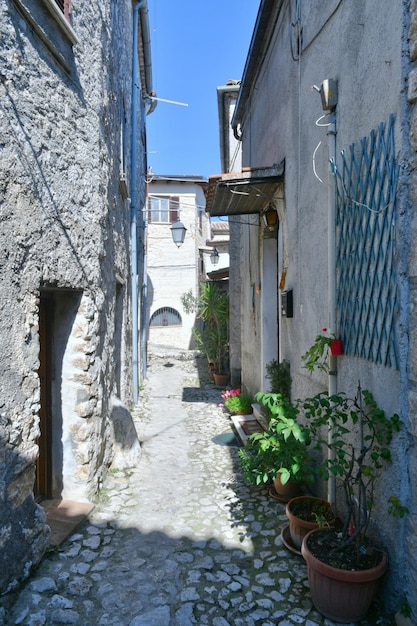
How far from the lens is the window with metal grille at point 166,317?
1736cm

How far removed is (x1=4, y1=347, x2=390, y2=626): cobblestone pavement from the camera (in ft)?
8.56

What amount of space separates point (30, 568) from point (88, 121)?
12.2ft

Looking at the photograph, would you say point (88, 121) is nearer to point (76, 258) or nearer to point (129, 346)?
point (76, 258)

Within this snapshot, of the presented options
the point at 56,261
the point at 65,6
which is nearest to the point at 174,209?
the point at 65,6

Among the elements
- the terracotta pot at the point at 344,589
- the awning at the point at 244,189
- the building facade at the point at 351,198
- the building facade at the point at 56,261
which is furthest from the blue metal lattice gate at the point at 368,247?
the building facade at the point at 56,261

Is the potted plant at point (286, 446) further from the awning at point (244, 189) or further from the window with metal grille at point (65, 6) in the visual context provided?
the window with metal grille at point (65, 6)

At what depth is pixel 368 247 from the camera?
106 inches

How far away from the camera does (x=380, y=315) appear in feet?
8.35

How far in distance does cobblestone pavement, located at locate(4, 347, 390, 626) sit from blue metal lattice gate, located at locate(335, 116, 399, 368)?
1646 mm

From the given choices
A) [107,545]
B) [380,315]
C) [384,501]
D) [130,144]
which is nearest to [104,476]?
[107,545]

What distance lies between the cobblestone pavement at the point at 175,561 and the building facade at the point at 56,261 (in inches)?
10.0

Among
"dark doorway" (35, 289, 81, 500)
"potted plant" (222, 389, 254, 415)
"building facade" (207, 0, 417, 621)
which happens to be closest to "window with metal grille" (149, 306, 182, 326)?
"potted plant" (222, 389, 254, 415)

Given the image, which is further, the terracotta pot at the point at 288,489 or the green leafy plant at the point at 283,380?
the green leafy plant at the point at 283,380

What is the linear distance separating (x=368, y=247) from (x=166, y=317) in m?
15.0
